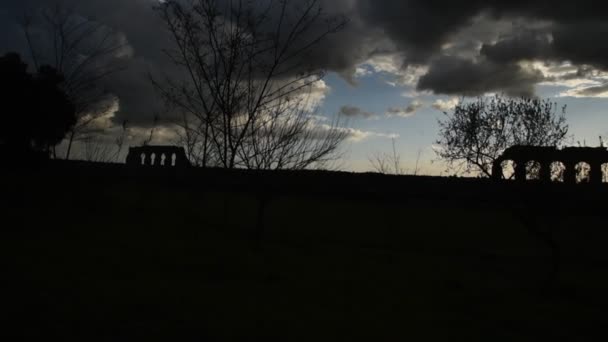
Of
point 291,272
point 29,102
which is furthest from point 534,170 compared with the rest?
point 29,102

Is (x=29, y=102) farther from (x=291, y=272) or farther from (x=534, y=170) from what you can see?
(x=534, y=170)

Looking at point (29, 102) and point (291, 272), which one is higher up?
point (29, 102)

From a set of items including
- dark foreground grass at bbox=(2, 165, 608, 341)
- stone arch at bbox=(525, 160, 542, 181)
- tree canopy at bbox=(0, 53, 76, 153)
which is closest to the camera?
dark foreground grass at bbox=(2, 165, 608, 341)

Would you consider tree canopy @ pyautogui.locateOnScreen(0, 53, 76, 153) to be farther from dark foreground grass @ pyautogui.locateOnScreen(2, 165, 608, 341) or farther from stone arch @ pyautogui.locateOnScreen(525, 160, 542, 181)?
stone arch @ pyautogui.locateOnScreen(525, 160, 542, 181)

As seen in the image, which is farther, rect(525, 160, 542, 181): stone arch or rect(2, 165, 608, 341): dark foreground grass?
rect(525, 160, 542, 181): stone arch

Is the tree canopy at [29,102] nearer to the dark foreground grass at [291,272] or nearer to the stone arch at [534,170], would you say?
the dark foreground grass at [291,272]

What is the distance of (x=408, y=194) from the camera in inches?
645

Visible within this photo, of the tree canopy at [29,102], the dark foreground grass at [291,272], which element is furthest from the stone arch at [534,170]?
the tree canopy at [29,102]

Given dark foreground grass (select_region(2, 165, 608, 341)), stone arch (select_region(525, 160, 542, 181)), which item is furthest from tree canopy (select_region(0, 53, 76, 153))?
stone arch (select_region(525, 160, 542, 181))

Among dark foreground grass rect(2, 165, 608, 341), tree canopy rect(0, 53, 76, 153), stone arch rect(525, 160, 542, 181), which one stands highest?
tree canopy rect(0, 53, 76, 153)

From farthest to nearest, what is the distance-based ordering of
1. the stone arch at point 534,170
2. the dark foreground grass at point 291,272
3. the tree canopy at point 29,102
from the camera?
the tree canopy at point 29,102
the stone arch at point 534,170
the dark foreground grass at point 291,272

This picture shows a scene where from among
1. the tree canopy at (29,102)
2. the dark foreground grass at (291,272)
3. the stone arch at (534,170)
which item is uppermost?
the tree canopy at (29,102)

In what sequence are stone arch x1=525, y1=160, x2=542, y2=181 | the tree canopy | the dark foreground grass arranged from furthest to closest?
the tree canopy
stone arch x1=525, y1=160, x2=542, y2=181
the dark foreground grass

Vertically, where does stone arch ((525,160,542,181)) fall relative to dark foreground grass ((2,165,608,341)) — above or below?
above
